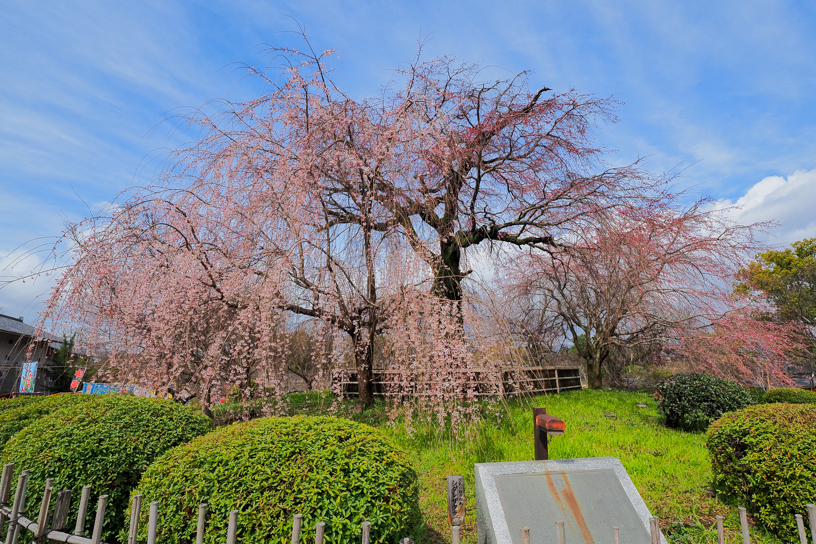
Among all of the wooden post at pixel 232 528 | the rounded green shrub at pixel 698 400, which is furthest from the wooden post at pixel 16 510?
the rounded green shrub at pixel 698 400

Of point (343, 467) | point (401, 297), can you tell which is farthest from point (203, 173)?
point (343, 467)

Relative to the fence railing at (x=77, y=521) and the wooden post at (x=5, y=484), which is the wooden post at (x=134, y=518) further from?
the wooden post at (x=5, y=484)

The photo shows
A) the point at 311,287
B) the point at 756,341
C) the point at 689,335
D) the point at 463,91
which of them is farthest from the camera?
the point at 689,335

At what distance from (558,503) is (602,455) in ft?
9.30

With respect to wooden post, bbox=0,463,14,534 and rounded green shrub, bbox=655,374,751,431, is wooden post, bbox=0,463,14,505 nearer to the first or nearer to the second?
wooden post, bbox=0,463,14,534

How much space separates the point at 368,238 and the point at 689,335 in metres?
8.11

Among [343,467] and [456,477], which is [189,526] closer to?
[343,467]

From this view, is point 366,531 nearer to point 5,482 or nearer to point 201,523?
point 201,523

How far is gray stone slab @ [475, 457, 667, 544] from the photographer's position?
248 cm

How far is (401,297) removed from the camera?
4645 millimetres

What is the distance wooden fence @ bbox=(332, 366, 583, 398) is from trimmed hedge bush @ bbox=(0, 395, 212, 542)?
203cm

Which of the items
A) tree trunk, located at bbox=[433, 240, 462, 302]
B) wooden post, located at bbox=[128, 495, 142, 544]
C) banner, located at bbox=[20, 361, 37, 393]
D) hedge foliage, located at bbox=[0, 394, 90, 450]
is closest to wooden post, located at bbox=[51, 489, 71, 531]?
wooden post, located at bbox=[128, 495, 142, 544]

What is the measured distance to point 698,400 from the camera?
21.1 ft

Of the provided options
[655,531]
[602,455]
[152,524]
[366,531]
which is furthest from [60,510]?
[602,455]
